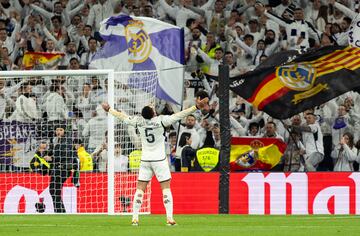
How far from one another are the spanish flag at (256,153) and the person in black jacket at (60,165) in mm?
3708

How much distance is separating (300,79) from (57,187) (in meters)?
6.17

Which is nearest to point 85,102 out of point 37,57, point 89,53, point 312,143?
point 37,57

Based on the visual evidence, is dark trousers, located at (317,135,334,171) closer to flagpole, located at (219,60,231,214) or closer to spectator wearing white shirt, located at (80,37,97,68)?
flagpole, located at (219,60,231,214)

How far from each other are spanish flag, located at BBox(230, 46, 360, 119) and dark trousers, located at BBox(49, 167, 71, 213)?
14.5 feet

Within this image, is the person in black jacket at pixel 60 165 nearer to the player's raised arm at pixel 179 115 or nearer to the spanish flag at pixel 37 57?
the spanish flag at pixel 37 57

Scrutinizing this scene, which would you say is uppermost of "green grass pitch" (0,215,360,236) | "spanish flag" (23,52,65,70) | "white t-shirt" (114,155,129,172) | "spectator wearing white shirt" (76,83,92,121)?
"spanish flag" (23,52,65,70)

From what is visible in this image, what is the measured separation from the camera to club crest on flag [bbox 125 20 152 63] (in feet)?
89.0

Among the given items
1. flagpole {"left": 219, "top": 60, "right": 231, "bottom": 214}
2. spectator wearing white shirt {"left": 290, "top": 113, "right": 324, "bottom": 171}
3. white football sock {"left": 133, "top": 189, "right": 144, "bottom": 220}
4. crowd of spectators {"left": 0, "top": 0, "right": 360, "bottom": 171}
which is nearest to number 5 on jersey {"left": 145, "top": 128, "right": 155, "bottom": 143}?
white football sock {"left": 133, "top": 189, "right": 144, "bottom": 220}

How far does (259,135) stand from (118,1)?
21.5 ft

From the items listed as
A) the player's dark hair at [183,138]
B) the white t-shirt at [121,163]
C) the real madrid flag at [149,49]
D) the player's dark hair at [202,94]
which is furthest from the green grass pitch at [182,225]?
the player's dark hair at [202,94]

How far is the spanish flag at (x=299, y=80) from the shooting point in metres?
26.9

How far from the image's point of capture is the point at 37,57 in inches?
1190

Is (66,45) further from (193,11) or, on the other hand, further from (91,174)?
(91,174)

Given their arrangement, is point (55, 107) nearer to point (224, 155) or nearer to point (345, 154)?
point (224, 155)
